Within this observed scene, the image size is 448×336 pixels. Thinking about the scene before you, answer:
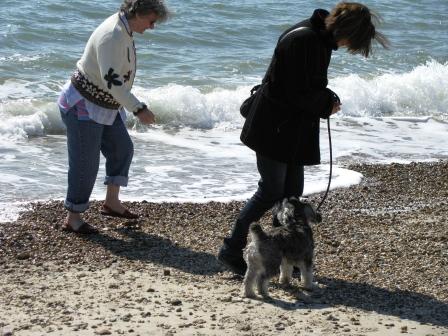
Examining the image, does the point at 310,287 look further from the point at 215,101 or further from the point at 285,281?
the point at 215,101

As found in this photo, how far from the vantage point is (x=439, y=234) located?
23.0ft

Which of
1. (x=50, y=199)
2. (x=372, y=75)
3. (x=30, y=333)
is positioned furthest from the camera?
(x=372, y=75)

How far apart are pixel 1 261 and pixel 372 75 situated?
435 inches

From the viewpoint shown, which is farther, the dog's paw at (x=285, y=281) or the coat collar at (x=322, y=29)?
the dog's paw at (x=285, y=281)

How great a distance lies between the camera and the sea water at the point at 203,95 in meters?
9.34

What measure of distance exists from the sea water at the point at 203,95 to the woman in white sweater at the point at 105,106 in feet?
1.67

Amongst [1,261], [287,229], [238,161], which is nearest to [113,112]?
[1,261]

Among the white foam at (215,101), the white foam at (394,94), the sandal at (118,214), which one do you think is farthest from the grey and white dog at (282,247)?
the white foam at (394,94)

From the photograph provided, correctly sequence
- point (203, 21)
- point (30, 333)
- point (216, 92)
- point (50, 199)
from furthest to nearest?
point (203, 21)
point (216, 92)
point (50, 199)
point (30, 333)

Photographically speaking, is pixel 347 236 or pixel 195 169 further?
pixel 195 169

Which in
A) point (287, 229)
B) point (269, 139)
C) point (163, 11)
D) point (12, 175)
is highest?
point (163, 11)

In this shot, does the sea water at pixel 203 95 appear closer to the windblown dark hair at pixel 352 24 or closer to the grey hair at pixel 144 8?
the grey hair at pixel 144 8

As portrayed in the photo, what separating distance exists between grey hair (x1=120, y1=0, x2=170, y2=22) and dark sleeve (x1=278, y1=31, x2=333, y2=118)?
1.36 metres

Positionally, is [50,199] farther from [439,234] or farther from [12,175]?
[439,234]
